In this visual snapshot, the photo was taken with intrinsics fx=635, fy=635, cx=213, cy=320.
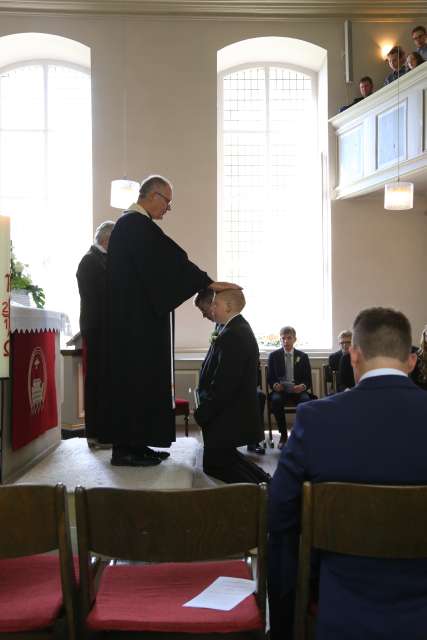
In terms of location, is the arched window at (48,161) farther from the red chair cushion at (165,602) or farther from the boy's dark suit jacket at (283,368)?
the red chair cushion at (165,602)

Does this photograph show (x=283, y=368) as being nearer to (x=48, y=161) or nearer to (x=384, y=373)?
(x=48, y=161)

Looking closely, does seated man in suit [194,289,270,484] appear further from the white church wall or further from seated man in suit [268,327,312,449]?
the white church wall

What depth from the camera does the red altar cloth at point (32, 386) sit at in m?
3.82

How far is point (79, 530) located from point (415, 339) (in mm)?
9381

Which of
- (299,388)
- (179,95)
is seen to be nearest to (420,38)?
(179,95)

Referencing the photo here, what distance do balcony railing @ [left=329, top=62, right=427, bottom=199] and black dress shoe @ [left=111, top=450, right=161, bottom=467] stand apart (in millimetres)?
6598

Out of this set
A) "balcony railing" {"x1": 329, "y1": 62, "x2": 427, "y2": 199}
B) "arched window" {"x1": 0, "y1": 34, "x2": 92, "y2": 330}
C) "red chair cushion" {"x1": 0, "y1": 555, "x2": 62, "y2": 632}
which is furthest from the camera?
"arched window" {"x1": 0, "y1": 34, "x2": 92, "y2": 330}

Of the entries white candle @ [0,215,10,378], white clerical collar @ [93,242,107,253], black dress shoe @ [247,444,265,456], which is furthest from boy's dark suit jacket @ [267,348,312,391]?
white candle @ [0,215,10,378]

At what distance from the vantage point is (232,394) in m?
4.58

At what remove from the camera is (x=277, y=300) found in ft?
37.1

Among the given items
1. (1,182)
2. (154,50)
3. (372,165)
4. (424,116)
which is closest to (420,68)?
(424,116)

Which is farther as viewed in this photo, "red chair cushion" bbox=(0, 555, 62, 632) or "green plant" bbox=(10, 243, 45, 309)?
"green plant" bbox=(10, 243, 45, 309)

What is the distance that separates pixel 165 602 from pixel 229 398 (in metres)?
2.66

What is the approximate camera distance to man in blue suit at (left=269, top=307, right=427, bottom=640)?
5.75 feet
